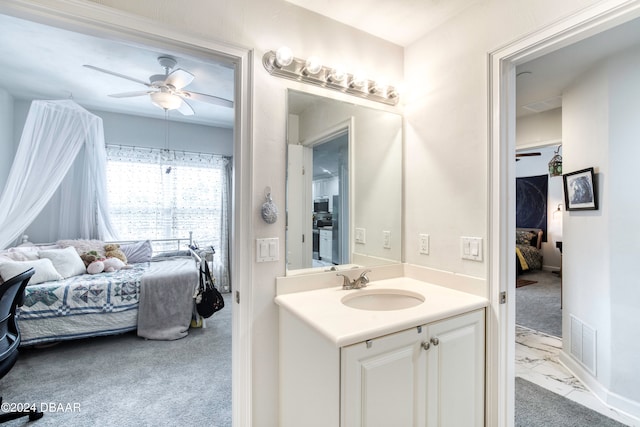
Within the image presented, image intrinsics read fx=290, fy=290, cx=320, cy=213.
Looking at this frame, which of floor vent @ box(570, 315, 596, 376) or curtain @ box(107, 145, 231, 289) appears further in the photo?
curtain @ box(107, 145, 231, 289)

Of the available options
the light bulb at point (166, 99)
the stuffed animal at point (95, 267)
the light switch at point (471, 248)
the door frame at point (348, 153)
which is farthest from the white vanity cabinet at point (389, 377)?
the stuffed animal at point (95, 267)

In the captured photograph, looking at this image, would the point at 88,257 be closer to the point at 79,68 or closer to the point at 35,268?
the point at 35,268

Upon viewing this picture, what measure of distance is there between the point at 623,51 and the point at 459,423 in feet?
8.95

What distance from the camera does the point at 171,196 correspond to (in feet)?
15.1

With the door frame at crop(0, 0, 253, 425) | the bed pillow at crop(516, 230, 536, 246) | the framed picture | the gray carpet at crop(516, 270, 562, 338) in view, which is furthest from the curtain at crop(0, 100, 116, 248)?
the bed pillow at crop(516, 230, 536, 246)

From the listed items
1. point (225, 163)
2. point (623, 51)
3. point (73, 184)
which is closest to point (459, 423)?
point (623, 51)

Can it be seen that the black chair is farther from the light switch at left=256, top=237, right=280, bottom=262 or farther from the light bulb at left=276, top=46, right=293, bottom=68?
the light bulb at left=276, top=46, right=293, bottom=68

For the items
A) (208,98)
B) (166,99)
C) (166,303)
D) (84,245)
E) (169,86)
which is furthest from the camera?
(84,245)

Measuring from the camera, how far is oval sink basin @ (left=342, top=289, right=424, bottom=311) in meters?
1.64

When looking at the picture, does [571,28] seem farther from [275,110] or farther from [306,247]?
[306,247]

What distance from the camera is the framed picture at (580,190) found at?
2.22 m

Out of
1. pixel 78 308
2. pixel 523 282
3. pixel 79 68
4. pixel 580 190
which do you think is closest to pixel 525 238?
pixel 523 282

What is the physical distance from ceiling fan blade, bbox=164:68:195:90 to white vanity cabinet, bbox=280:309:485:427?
2.37 metres

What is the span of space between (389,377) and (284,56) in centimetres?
155
